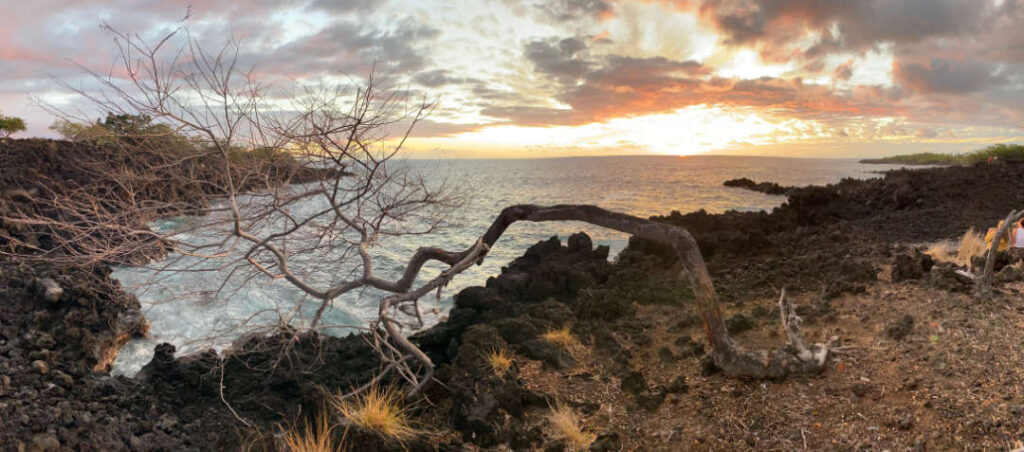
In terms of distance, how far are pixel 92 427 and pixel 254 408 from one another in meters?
1.52

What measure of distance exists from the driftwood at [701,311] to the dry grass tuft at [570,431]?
1.28 m

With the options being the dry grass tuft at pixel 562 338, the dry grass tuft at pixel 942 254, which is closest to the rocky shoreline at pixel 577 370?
the dry grass tuft at pixel 562 338

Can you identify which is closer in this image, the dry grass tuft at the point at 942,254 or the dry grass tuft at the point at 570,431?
the dry grass tuft at the point at 570,431

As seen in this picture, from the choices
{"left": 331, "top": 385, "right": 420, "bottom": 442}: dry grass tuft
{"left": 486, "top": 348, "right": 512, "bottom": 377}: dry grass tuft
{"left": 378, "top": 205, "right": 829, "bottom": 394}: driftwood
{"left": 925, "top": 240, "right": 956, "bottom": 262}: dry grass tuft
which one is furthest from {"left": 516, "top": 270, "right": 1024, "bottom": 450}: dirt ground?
{"left": 925, "top": 240, "right": 956, "bottom": 262}: dry grass tuft

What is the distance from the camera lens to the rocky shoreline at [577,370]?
156 inches

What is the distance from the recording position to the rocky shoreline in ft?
13.0

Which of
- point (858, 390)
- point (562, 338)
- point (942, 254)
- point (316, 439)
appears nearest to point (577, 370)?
point (562, 338)

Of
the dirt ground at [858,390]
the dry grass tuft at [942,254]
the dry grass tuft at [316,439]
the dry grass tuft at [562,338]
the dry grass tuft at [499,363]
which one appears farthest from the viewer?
the dry grass tuft at [942,254]

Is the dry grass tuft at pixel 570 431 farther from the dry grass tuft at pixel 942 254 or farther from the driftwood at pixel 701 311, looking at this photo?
the dry grass tuft at pixel 942 254

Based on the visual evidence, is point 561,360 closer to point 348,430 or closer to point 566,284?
point 348,430

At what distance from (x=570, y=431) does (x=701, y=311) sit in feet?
6.07

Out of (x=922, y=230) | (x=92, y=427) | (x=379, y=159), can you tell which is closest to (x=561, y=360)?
(x=379, y=159)

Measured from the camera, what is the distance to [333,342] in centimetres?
661

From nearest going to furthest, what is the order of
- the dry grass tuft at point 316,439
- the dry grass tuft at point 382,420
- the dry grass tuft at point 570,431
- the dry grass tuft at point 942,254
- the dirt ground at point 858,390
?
the dirt ground at point 858,390 → the dry grass tuft at point 316,439 → the dry grass tuft at point 570,431 → the dry grass tuft at point 382,420 → the dry grass tuft at point 942,254
